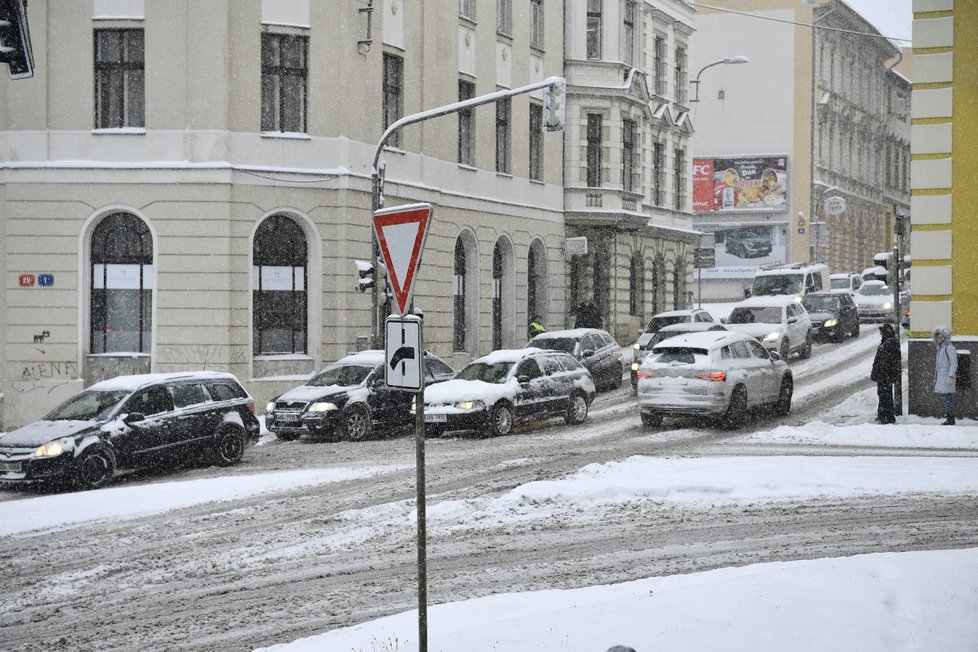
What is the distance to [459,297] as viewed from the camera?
32406mm

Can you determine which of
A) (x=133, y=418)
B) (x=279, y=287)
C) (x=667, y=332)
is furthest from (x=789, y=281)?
(x=133, y=418)

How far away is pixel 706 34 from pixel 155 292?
45.4 metres

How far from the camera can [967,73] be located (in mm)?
20641

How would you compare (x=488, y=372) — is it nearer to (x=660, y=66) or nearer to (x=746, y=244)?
(x=660, y=66)

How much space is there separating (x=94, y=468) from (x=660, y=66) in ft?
108

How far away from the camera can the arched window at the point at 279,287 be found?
2612 centimetres

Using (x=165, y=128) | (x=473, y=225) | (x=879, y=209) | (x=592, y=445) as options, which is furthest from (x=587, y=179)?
(x=879, y=209)

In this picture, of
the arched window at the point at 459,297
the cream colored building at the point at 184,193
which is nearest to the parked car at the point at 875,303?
the arched window at the point at 459,297

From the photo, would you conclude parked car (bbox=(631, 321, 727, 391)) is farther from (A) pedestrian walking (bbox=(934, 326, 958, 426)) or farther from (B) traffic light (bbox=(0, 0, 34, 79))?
(B) traffic light (bbox=(0, 0, 34, 79))

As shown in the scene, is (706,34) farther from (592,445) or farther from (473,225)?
(592,445)

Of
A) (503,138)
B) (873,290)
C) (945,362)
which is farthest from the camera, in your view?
(873,290)

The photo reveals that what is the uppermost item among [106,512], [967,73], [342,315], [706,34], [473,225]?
[706,34]

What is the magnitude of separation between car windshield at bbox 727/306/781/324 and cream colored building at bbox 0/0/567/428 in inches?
434

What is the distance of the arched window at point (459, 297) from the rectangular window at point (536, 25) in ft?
25.1
